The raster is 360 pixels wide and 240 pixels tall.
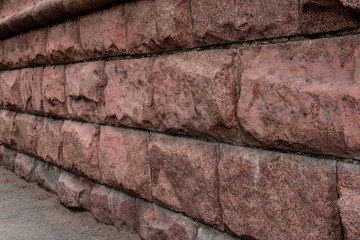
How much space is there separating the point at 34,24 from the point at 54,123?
1.00 metres

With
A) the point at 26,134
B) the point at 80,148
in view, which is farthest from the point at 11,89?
the point at 80,148

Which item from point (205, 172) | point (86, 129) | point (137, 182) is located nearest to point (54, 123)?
point (86, 129)

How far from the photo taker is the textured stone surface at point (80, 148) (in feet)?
10.2

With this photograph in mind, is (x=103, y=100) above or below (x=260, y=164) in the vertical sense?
above

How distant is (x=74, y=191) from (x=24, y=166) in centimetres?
144

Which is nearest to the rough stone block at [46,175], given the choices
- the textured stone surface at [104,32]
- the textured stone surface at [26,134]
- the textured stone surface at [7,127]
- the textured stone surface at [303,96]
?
the textured stone surface at [26,134]

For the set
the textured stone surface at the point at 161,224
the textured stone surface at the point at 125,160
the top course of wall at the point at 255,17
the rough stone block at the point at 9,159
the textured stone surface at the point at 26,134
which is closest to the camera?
the top course of wall at the point at 255,17

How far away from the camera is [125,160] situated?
2.74m

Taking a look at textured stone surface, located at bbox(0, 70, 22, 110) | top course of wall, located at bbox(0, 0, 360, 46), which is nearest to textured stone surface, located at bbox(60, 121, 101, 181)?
top course of wall, located at bbox(0, 0, 360, 46)

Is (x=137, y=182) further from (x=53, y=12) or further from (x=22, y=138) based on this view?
(x=22, y=138)

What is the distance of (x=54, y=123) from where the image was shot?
A: 12.3ft

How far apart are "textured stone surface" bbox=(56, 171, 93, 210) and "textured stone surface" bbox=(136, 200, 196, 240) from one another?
2.55 ft

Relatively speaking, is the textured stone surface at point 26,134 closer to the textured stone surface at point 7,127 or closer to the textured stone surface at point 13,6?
the textured stone surface at point 7,127

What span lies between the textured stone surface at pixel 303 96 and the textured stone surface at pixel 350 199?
0.22 feet
